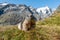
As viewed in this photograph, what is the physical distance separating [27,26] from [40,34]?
208 cm

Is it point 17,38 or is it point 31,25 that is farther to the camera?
point 31,25

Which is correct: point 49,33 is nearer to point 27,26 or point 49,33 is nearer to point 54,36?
point 54,36

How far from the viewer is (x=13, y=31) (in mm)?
22109

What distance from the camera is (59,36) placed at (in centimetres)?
2123

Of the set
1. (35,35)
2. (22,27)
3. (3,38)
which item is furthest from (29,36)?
(3,38)

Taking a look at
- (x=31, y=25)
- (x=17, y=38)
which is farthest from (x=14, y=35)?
(x=31, y=25)

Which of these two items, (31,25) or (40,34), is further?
(31,25)

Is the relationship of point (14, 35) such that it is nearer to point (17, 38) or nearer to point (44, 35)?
point (17, 38)

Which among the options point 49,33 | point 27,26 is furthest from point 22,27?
point 49,33

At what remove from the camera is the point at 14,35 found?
2130 cm

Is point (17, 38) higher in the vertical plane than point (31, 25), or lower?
lower

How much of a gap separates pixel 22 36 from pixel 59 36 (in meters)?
4.40

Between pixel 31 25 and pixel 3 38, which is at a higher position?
pixel 31 25

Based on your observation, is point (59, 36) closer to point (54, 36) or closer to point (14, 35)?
point (54, 36)
